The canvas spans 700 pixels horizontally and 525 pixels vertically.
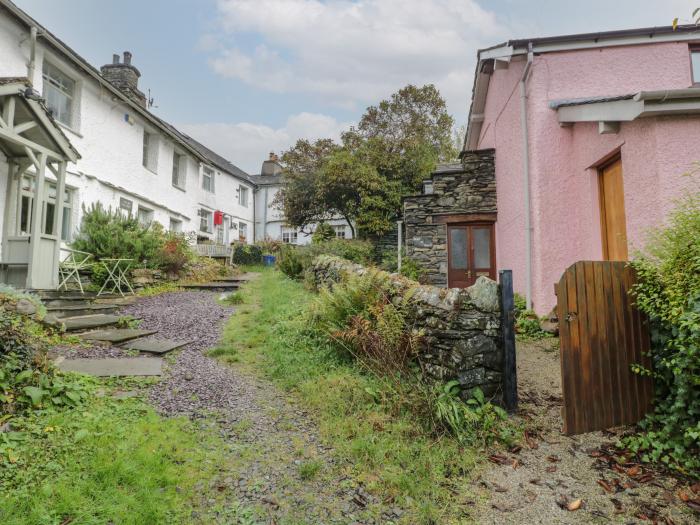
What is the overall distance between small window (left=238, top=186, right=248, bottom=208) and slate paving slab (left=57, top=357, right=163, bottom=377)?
20.2 meters

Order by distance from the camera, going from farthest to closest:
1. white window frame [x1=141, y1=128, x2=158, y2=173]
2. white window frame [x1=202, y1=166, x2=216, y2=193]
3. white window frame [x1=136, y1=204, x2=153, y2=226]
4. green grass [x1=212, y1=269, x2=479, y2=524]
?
1. white window frame [x1=202, y1=166, x2=216, y2=193]
2. white window frame [x1=141, y1=128, x2=158, y2=173]
3. white window frame [x1=136, y1=204, x2=153, y2=226]
4. green grass [x1=212, y1=269, x2=479, y2=524]

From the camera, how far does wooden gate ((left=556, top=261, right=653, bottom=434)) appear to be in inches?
124

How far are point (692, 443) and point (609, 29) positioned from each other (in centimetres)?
794

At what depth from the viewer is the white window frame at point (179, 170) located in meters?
15.8

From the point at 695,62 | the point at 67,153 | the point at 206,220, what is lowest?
the point at 67,153

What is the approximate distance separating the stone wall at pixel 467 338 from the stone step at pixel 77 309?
6375 millimetres

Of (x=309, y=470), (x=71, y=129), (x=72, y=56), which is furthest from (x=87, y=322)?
(x=72, y=56)

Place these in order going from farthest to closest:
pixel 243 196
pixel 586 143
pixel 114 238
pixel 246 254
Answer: pixel 243 196 < pixel 246 254 < pixel 114 238 < pixel 586 143

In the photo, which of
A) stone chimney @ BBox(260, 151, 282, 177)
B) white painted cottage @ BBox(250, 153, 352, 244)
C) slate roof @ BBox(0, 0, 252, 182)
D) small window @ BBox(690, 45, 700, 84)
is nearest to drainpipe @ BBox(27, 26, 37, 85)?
slate roof @ BBox(0, 0, 252, 182)

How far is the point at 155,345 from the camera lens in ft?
17.4

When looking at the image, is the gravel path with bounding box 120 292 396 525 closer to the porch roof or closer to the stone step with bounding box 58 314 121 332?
the stone step with bounding box 58 314 121 332

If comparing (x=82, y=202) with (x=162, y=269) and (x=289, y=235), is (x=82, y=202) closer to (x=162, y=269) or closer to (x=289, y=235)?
(x=162, y=269)

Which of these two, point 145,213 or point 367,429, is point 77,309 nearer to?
point 367,429

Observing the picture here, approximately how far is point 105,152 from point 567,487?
43.8 ft
